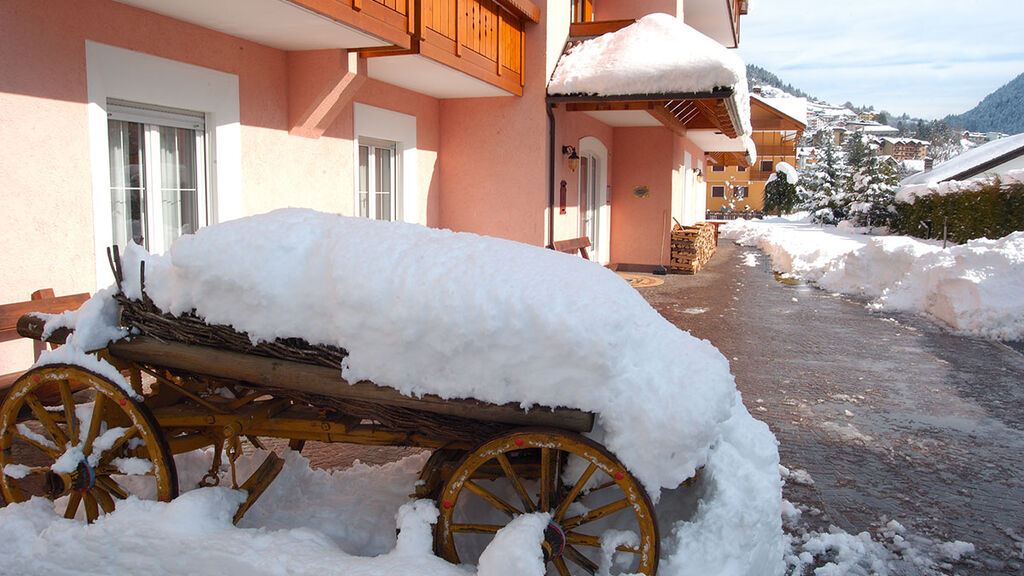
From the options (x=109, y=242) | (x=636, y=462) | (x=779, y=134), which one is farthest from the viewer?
(x=779, y=134)

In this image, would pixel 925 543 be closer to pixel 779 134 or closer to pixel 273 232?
pixel 273 232

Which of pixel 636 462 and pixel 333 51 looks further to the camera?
pixel 333 51

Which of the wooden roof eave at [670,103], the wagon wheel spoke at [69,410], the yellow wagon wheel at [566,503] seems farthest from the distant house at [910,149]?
the wagon wheel spoke at [69,410]

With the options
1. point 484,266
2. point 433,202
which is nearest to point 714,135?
point 433,202

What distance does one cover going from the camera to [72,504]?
2977 millimetres

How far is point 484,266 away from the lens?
264 centimetres

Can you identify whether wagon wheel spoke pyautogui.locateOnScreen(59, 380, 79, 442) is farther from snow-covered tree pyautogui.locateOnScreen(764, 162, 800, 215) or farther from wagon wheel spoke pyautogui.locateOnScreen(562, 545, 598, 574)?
snow-covered tree pyautogui.locateOnScreen(764, 162, 800, 215)

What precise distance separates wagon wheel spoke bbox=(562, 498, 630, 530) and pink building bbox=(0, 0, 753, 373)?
13.4 ft

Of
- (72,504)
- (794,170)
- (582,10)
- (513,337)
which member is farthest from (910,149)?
(72,504)

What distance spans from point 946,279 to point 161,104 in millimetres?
9058

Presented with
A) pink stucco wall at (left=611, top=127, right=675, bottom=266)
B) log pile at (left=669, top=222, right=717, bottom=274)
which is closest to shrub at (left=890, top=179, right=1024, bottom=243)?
log pile at (left=669, top=222, right=717, bottom=274)

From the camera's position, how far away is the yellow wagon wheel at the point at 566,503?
2.44 metres

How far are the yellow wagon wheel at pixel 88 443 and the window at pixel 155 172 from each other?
255cm

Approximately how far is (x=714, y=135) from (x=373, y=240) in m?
15.3
